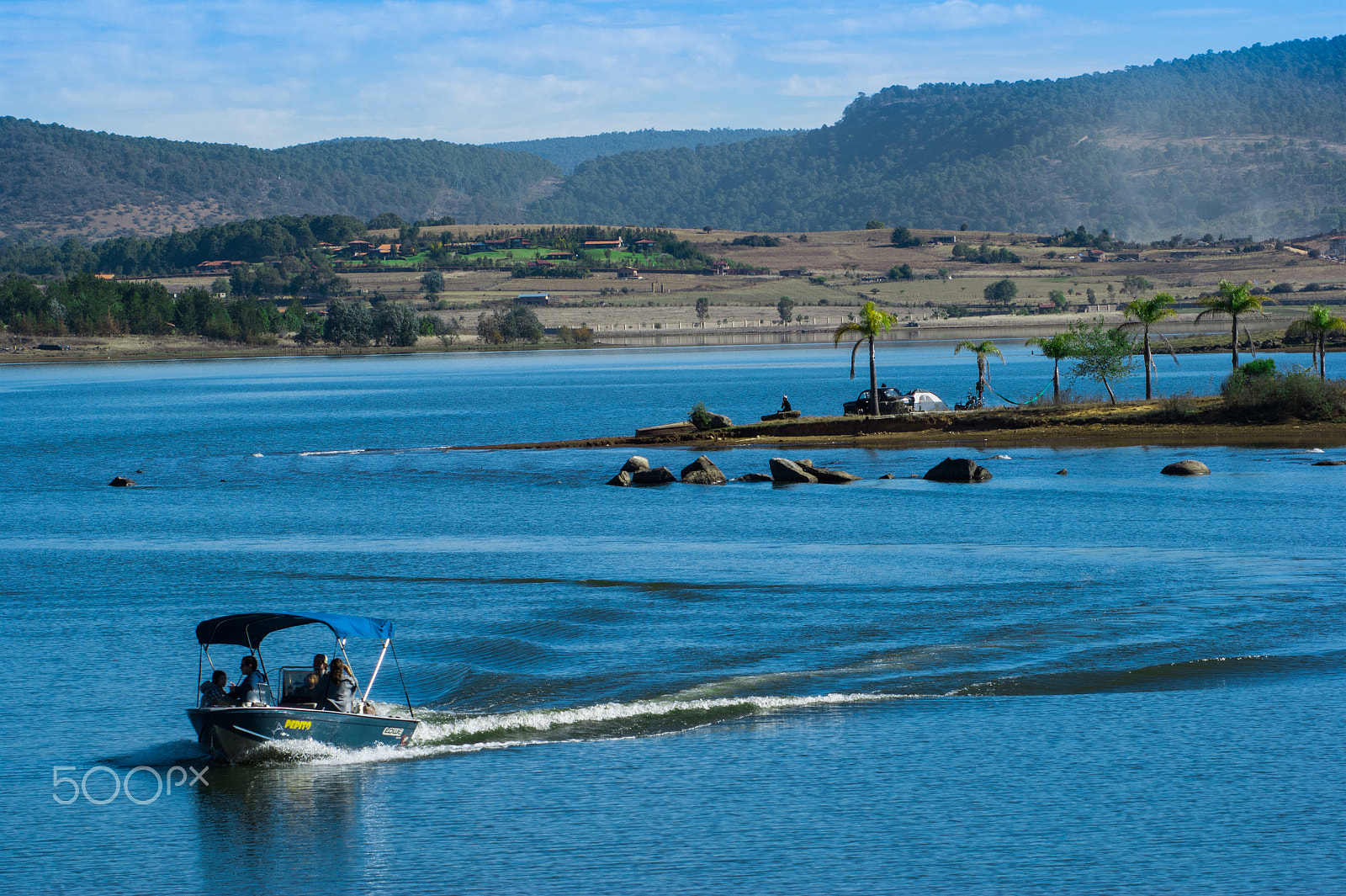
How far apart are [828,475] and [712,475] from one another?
496 cm

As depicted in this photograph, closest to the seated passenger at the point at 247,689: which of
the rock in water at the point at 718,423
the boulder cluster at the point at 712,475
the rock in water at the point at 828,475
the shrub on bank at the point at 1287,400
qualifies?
the boulder cluster at the point at 712,475

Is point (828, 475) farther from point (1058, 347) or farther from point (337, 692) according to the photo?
point (337, 692)

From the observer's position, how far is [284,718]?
21234mm

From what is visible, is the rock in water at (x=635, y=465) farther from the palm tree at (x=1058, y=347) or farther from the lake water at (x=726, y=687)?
the palm tree at (x=1058, y=347)

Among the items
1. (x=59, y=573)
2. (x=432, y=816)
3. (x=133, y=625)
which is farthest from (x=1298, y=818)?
(x=59, y=573)

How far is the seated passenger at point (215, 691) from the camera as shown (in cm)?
2153

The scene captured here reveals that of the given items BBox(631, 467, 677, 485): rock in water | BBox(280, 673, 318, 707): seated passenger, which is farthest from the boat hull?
BBox(631, 467, 677, 485): rock in water

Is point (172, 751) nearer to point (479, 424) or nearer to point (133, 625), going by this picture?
point (133, 625)

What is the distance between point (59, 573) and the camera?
1531 inches

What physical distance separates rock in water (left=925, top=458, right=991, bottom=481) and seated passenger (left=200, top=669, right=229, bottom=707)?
37695 mm

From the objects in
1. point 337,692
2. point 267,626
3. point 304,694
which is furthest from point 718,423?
point 337,692

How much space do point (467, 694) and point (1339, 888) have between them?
15501mm

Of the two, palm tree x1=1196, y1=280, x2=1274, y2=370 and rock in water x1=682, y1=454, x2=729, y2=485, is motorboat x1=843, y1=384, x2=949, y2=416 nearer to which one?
rock in water x1=682, y1=454, x2=729, y2=485

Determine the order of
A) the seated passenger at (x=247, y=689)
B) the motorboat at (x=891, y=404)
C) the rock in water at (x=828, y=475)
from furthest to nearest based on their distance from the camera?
the motorboat at (x=891, y=404)
the rock in water at (x=828, y=475)
the seated passenger at (x=247, y=689)
